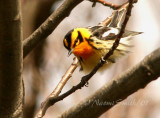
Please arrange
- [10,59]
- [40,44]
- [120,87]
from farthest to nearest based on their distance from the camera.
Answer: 1. [40,44]
2. [10,59]
3. [120,87]

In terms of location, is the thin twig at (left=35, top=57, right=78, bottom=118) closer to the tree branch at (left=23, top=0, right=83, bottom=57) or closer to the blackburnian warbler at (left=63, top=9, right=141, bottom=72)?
the blackburnian warbler at (left=63, top=9, right=141, bottom=72)

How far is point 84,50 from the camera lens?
349 centimetres

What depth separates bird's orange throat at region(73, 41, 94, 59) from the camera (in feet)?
11.4

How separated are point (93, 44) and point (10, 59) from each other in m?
1.77

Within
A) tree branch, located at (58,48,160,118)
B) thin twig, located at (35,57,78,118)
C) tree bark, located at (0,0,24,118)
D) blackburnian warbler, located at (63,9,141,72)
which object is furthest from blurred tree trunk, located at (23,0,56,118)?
tree branch, located at (58,48,160,118)

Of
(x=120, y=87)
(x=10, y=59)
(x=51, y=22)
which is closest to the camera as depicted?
(x=120, y=87)

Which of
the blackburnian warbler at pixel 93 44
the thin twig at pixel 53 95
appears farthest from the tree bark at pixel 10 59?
the blackburnian warbler at pixel 93 44

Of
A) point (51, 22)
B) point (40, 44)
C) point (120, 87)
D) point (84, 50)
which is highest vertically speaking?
point (120, 87)

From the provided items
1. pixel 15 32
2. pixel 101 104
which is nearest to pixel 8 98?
pixel 15 32

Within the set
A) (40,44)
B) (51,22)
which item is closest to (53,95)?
(51,22)

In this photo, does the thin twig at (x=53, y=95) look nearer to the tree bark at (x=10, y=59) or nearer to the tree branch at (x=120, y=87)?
the tree bark at (x=10, y=59)

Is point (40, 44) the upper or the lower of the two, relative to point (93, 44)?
lower

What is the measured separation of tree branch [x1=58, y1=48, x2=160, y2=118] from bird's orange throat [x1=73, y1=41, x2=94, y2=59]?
159 cm

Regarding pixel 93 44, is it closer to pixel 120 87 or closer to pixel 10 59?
pixel 10 59
